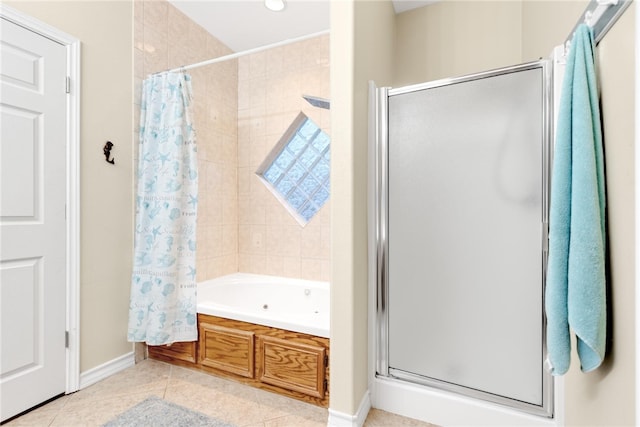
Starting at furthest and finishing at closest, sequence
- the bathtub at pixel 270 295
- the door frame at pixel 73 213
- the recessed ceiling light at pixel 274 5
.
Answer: the bathtub at pixel 270 295 < the recessed ceiling light at pixel 274 5 < the door frame at pixel 73 213

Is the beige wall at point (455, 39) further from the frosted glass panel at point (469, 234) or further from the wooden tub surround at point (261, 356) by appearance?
the wooden tub surround at point (261, 356)

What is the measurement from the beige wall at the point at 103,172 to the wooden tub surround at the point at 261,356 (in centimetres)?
46

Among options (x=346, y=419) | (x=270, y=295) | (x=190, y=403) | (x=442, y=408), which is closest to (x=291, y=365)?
(x=346, y=419)

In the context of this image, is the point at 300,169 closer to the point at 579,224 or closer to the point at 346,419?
the point at 346,419

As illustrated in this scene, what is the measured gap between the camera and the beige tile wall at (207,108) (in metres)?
2.39

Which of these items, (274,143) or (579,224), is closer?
(579,224)

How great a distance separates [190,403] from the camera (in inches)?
73.4

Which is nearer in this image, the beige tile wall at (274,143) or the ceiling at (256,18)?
the ceiling at (256,18)

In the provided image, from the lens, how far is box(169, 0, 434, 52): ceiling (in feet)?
8.29

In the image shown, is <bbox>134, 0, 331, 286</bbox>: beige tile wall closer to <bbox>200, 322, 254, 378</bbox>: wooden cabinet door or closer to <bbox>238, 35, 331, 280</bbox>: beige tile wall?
<bbox>238, 35, 331, 280</bbox>: beige tile wall

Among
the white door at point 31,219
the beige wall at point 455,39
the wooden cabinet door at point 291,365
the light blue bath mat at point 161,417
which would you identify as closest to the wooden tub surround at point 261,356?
the wooden cabinet door at point 291,365

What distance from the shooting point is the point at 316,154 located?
3.05 m

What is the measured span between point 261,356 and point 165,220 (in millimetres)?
1094

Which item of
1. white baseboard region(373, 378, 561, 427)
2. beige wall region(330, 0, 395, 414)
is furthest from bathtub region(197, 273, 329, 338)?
beige wall region(330, 0, 395, 414)
